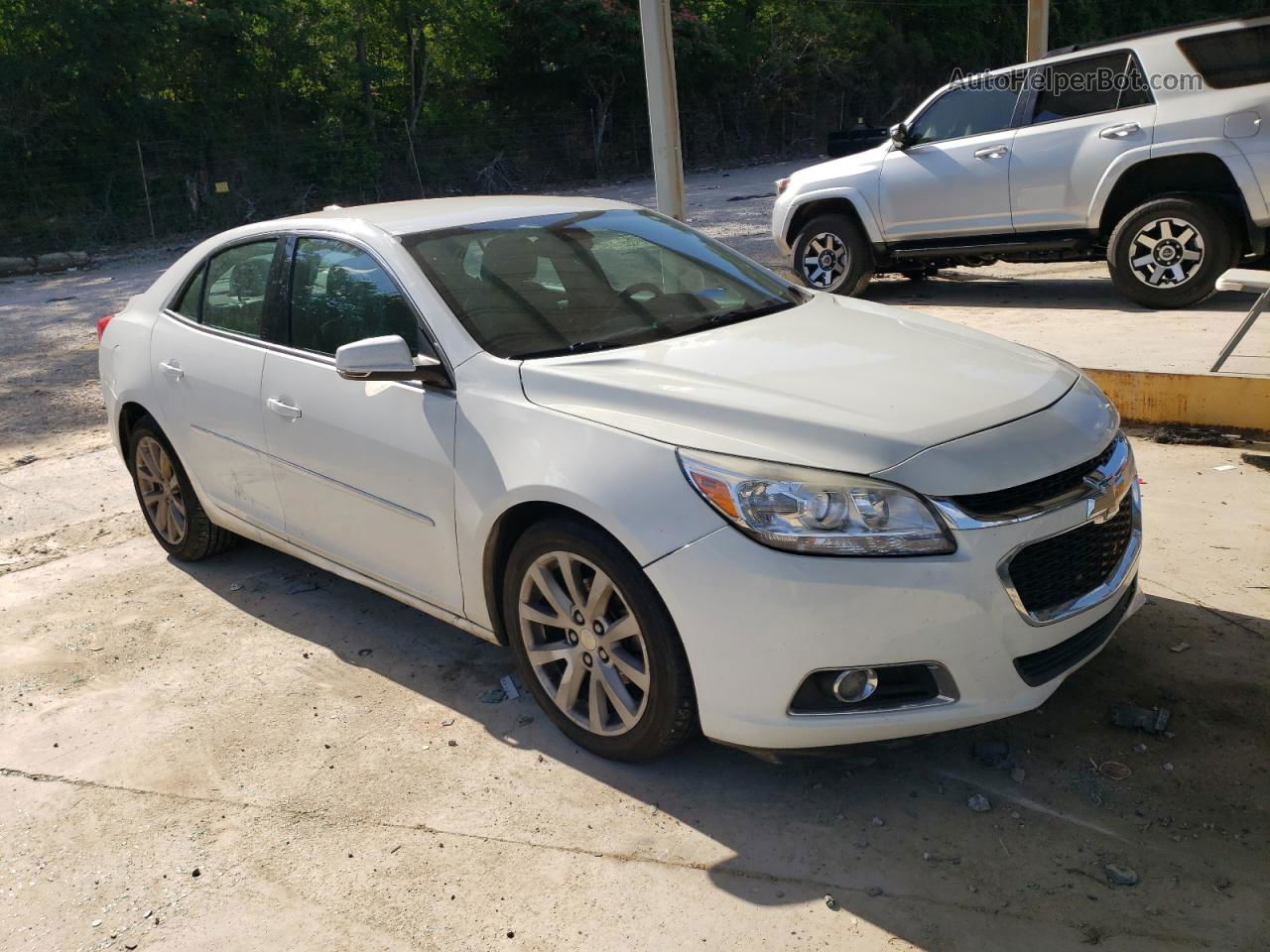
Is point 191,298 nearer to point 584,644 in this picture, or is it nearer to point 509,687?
point 509,687

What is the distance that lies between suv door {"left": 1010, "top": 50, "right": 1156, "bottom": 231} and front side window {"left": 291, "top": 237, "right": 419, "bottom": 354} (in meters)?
A: 6.64

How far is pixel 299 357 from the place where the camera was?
4.30 metres

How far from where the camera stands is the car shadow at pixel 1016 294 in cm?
910

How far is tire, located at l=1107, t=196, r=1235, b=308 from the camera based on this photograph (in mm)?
8406

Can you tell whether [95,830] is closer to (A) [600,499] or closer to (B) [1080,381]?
(A) [600,499]

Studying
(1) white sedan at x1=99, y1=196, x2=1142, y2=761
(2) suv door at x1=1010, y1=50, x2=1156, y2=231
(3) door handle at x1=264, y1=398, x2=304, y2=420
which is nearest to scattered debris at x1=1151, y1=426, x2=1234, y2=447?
(1) white sedan at x1=99, y1=196, x2=1142, y2=761

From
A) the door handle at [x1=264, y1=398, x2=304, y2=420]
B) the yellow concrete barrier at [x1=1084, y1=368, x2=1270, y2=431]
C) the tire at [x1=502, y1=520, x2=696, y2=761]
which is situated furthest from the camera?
the yellow concrete barrier at [x1=1084, y1=368, x2=1270, y2=431]

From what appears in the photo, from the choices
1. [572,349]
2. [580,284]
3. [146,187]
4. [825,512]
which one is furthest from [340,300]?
[146,187]

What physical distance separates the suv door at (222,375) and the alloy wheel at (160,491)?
26cm

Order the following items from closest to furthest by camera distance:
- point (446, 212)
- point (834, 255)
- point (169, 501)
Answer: point (446, 212) < point (169, 501) < point (834, 255)

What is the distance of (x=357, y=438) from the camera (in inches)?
156

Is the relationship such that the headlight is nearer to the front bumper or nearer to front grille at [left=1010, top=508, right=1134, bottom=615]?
the front bumper

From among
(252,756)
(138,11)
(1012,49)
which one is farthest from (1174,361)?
(1012,49)

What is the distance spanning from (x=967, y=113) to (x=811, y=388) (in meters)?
7.43
